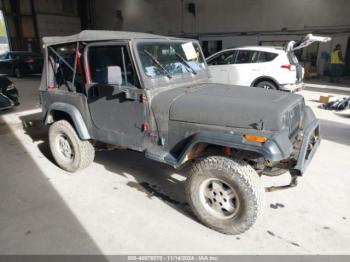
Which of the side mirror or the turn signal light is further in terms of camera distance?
the side mirror

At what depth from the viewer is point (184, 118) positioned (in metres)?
2.79

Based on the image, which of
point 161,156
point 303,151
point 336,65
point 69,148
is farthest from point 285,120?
point 336,65

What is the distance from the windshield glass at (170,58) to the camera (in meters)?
3.04

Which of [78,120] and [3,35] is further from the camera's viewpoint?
[3,35]

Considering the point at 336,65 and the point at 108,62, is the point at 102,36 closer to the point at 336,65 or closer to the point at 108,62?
the point at 108,62

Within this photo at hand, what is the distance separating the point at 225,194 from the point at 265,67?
637cm

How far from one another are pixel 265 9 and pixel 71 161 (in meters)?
16.0

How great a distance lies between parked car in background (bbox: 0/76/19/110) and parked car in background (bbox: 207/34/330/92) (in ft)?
17.7

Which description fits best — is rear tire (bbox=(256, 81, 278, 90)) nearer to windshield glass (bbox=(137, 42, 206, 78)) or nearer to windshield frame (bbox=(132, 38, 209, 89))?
windshield glass (bbox=(137, 42, 206, 78))

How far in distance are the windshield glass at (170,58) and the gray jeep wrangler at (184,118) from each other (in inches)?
0.5

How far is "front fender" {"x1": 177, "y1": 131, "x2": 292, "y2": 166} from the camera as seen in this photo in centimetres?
233

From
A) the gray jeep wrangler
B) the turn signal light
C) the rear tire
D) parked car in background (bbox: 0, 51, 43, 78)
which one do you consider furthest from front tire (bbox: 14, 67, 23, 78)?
the turn signal light

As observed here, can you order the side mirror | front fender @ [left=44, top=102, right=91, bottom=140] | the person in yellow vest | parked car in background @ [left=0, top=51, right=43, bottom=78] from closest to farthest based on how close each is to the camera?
the side mirror < front fender @ [left=44, top=102, right=91, bottom=140] < the person in yellow vest < parked car in background @ [left=0, top=51, right=43, bottom=78]

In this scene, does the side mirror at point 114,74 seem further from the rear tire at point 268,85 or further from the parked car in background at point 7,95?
the rear tire at point 268,85
